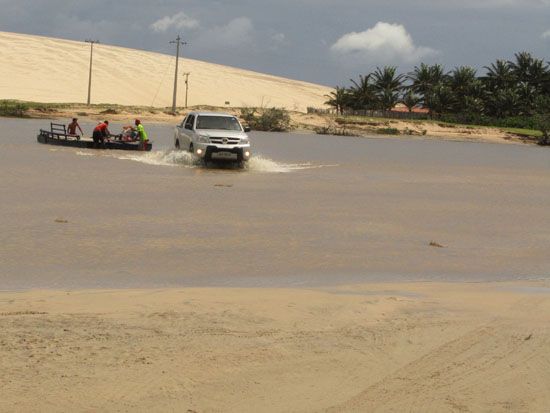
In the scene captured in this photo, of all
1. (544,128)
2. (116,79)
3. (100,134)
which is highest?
(116,79)

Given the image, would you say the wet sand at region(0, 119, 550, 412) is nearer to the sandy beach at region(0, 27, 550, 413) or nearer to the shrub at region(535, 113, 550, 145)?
the sandy beach at region(0, 27, 550, 413)

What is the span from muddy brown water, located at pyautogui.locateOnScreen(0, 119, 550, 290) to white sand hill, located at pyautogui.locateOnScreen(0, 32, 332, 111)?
81880 millimetres

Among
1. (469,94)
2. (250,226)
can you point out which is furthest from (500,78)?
(250,226)

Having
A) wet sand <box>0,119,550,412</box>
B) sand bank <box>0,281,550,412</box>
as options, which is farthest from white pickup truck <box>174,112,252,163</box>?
sand bank <box>0,281,550,412</box>

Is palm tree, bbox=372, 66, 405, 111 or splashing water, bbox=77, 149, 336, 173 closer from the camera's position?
splashing water, bbox=77, 149, 336, 173

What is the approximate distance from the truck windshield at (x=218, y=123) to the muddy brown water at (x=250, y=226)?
3.87ft

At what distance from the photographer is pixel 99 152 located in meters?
36.5

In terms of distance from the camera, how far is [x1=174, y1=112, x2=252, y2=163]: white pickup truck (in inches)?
1139

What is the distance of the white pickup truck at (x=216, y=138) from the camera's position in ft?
94.9

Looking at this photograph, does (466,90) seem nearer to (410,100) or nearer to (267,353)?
(410,100)

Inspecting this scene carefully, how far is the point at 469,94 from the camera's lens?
106375 millimetres

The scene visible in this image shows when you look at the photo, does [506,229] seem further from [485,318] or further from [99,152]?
[99,152]

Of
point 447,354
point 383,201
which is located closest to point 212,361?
point 447,354

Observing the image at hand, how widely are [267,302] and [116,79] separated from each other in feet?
416
